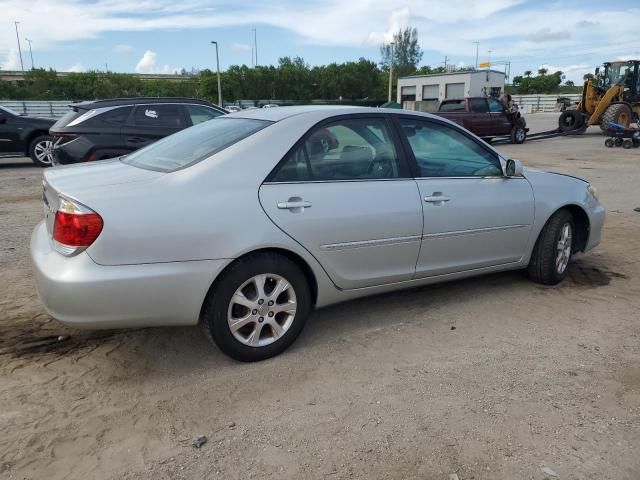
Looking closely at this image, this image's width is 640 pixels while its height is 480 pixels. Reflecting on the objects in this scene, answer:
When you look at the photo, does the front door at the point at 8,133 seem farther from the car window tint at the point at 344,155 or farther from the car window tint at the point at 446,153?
the car window tint at the point at 446,153

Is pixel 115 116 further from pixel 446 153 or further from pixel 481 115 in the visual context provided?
pixel 481 115

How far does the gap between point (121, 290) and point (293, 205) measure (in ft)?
3.62

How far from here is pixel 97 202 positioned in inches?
112

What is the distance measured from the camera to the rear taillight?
110 inches

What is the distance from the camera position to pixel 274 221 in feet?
10.5

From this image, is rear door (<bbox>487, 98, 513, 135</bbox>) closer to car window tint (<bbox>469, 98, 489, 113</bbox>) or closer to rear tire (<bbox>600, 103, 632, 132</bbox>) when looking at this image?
car window tint (<bbox>469, 98, 489, 113</bbox>)

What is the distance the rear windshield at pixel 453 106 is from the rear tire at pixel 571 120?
6162 mm

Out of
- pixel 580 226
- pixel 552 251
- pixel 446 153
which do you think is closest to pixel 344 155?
pixel 446 153

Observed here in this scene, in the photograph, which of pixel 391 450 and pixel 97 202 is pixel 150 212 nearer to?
pixel 97 202

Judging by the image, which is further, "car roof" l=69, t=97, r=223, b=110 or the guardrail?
the guardrail

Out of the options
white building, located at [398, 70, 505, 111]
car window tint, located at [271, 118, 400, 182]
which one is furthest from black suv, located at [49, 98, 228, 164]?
white building, located at [398, 70, 505, 111]

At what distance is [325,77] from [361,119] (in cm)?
7545

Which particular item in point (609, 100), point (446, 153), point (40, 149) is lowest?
point (40, 149)

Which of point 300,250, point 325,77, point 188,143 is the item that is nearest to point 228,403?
point 300,250
